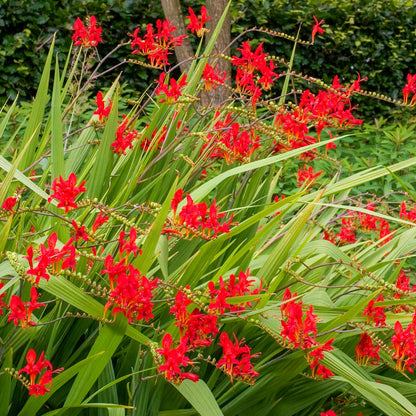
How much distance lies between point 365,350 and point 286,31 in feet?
19.2

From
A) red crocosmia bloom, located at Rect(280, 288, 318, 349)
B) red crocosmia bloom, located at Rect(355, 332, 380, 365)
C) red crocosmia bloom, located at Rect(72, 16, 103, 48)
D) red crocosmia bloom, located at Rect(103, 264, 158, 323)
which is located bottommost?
red crocosmia bloom, located at Rect(355, 332, 380, 365)

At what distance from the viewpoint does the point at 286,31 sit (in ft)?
23.4

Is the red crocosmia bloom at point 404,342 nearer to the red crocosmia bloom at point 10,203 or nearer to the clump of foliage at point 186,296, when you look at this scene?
the clump of foliage at point 186,296

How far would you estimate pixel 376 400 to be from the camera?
158 centimetres

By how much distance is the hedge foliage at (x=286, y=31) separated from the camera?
597 cm

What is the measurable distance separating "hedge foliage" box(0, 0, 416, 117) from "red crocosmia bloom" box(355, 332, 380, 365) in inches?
179

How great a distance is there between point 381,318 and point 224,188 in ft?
2.46

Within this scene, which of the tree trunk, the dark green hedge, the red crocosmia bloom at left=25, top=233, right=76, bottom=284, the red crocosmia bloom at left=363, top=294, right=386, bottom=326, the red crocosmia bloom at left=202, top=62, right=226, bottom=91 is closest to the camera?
the red crocosmia bloom at left=25, top=233, right=76, bottom=284

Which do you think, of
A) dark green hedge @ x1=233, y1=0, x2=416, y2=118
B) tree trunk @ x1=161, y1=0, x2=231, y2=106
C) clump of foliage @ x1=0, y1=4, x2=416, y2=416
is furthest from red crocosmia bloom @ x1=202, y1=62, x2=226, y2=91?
dark green hedge @ x1=233, y1=0, x2=416, y2=118

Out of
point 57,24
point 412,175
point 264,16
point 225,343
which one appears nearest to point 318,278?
point 225,343

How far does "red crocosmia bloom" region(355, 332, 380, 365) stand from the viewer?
171cm

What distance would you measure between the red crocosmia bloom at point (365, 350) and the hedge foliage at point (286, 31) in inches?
179

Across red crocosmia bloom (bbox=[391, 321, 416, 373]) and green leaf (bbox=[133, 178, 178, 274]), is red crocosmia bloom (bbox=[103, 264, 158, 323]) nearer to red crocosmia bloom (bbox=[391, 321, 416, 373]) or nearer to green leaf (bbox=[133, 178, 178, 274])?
green leaf (bbox=[133, 178, 178, 274])

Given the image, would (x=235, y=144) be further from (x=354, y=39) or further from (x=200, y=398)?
(x=354, y=39)
